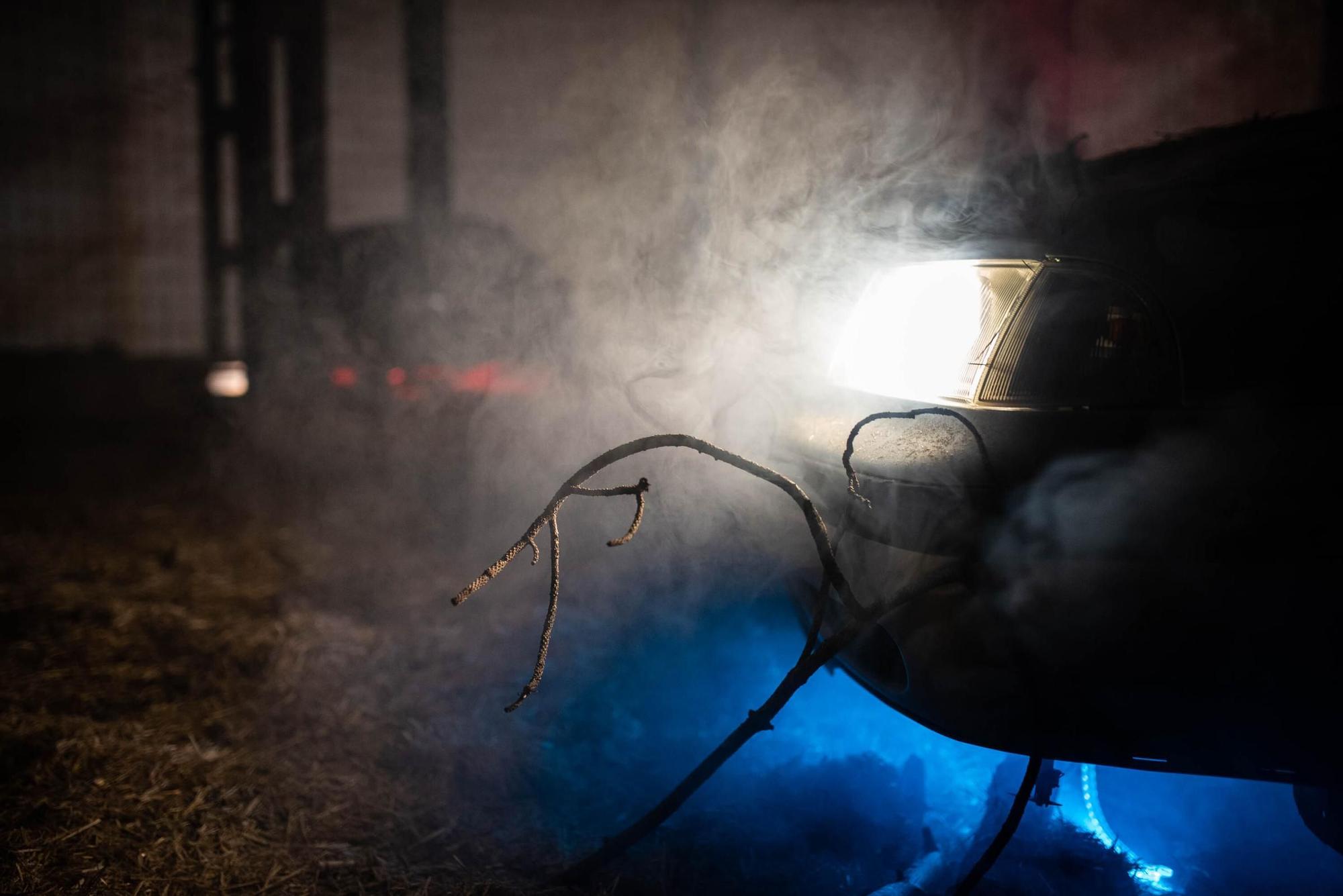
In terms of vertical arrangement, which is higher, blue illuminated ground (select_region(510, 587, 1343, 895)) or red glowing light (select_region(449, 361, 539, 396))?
red glowing light (select_region(449, 361, 539, 396))

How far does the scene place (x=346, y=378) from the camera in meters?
5.03

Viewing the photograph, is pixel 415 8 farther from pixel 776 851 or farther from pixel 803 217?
pixel 776 851

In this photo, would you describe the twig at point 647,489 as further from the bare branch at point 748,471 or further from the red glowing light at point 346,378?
the red glowing light at point 346,378

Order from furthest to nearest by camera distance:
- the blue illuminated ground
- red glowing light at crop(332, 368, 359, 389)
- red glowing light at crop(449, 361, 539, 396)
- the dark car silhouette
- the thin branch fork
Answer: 1. red glowing light at crop(332, 368, 359, 389)
2. red glowing light at crop(449, 361, 539, 396)
3. the blue illuminated ground
4. the thin branch fork
5. the dark car silhouette

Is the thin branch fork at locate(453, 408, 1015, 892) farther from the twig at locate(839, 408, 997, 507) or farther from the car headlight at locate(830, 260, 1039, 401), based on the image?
the car headlight at locate(830, 260, 1039, 401)

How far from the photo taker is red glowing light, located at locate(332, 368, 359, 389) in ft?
16.4

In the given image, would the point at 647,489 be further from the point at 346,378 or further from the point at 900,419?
the point at 346,378

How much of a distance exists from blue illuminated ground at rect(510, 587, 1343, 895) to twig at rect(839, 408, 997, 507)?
103cm

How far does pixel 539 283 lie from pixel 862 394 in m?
3.51

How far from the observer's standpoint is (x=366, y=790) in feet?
7.98

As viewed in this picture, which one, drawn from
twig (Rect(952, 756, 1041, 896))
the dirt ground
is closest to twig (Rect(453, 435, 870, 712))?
twig (Rect(952, 756, 1041, 896))

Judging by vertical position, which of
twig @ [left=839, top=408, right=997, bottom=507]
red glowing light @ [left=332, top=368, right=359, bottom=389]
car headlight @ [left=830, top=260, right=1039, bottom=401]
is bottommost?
red glowing light @ [left=332, top=368, right=359, bottom=389]

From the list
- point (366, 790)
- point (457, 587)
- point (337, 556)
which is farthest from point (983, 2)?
point (366, 790)

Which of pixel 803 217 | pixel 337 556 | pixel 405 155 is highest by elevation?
pixel 405 155
